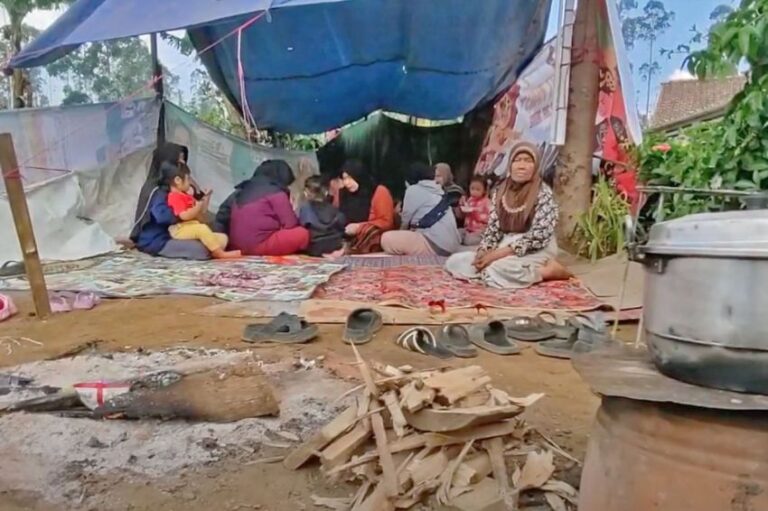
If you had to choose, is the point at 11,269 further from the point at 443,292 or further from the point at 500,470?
the point at 500,470

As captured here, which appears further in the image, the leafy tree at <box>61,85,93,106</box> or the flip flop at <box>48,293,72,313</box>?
the leafy tree at <box>61,85,93,106</box>

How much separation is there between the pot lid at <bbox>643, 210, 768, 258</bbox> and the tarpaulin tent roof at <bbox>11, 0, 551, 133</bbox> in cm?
457

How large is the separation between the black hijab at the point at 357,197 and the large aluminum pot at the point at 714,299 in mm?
5062

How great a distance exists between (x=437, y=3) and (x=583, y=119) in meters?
1.47

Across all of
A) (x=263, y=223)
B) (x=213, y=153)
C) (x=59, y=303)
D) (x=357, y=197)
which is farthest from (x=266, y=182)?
(x=59, y=303)

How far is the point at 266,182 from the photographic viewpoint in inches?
225

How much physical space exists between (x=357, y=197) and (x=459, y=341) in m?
3.62

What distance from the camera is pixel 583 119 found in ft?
16.6

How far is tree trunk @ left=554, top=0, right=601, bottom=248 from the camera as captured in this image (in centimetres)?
493

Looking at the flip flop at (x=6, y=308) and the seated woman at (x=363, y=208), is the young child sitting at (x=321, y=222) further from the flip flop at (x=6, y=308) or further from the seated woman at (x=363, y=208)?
the flip flop at (x=6, y=308)

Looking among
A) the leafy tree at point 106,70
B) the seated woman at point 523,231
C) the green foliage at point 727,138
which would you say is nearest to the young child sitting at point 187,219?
→ the leafy tree at point 106,70

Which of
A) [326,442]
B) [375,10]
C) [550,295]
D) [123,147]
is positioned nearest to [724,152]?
[550,295]

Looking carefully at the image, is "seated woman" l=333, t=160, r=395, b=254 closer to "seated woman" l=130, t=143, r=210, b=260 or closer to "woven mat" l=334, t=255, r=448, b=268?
"woven mat" l=334, t=255, r=448, b=268

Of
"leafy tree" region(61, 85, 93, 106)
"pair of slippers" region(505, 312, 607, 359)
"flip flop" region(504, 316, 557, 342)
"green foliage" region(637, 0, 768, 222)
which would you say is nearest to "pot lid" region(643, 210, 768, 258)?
"green foliage" region(637, 0, 768, 222)
